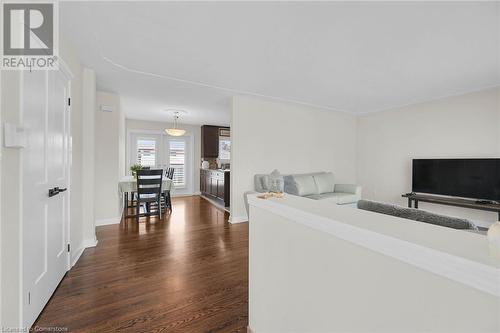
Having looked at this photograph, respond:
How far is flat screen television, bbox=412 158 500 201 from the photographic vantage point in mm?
3582

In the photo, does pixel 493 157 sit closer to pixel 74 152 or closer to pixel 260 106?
pixel 260 106

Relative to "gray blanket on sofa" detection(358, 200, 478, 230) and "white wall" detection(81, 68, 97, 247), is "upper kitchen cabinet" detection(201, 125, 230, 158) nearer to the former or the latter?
"white wall" detection(81, 68, 97, 247)

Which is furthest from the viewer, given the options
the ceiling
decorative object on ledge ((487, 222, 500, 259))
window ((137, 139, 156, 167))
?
window ((137, 139, 156, 167))

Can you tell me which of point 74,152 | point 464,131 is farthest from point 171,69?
point 464,131

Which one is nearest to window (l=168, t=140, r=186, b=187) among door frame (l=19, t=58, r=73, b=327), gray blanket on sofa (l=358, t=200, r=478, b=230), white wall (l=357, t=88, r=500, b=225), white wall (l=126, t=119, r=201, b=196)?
white wall (l=126, t=119, r=201, b=196)

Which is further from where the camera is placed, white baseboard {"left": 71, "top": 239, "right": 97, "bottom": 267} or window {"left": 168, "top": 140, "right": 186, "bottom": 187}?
window {"left": 168, "top": 140, "right": 186, "bottom": 187}

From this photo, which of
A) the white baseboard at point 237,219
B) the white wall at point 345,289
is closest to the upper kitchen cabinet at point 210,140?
the white baseboard at point 237,219

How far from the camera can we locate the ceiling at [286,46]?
1.87 meters

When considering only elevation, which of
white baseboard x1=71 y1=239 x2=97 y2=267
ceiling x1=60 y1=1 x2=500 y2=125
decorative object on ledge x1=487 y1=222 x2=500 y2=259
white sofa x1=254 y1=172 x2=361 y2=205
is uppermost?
ceiling x1=60 y1=1 x2=500 y2=125

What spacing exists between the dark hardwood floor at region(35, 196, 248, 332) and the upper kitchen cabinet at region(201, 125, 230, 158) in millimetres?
4206

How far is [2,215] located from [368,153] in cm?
644

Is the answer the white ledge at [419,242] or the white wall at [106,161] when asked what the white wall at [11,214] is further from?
the white wall at [106,161]

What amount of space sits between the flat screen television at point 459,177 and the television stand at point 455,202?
0.33 ft

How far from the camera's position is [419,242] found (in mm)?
628
